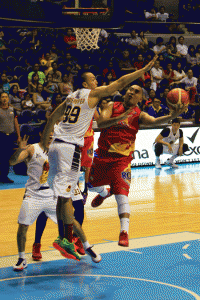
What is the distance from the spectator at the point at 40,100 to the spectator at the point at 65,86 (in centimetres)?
57

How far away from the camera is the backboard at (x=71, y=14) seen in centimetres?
904

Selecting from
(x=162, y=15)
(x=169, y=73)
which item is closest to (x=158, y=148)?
(x=169, y=73)

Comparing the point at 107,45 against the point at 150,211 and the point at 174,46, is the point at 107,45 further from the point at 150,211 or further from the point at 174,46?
the point at 150,211

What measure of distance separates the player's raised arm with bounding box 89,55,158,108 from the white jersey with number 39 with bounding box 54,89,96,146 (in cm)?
7

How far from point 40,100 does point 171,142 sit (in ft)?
12.9

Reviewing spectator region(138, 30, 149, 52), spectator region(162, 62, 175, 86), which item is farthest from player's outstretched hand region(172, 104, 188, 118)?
spectator region(138, 30, 149, 52)

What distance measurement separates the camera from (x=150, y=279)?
16.3 feet

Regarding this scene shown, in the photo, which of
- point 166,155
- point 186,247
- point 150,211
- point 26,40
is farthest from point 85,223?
point 26,40

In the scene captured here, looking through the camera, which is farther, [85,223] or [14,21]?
[14,21]

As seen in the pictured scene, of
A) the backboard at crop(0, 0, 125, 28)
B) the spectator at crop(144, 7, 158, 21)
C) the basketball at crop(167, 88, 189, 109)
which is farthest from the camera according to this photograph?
the spectator at crop(144, 7, 158, 21)

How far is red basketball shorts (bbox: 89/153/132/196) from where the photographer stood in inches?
229

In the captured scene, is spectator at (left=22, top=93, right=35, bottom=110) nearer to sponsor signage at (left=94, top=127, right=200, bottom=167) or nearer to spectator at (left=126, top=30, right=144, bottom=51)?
sponsor signage at (left=94, top=127, right=200, bottom=167)

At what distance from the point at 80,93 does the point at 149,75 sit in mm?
12881

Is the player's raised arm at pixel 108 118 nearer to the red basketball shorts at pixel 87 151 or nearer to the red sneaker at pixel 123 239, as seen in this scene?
the red sneaker at pixel 123 239
